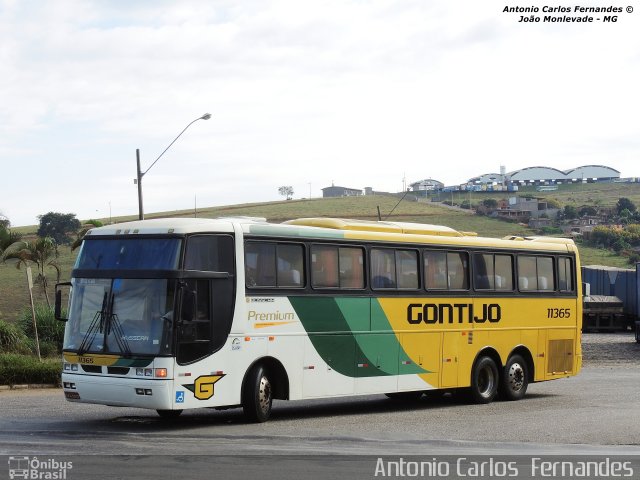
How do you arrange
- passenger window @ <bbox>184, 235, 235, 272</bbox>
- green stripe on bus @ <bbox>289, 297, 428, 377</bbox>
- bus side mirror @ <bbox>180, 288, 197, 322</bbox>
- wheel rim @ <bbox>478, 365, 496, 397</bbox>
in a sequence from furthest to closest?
wheel rim @ <bbox>478, 365, 496, 397</bbox>, green stripe on bus @ <bbox>289, 297, 428, 377</bbox>, passenger window @ <bbox>184, 235, 235, 272</bbox>, bus side mirror @ <bbox>180, 288, 197, 322</bbox>

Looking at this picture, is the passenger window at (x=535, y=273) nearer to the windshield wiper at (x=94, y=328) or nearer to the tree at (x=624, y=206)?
the windshield wiper at (x=94, y=328)

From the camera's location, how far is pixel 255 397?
16.6 m

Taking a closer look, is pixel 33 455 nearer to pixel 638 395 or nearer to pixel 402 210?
pixel 638 395

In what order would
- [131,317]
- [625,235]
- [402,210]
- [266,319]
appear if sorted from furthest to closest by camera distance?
1. [402,210]
2. [625,235]
3. [266,319]
4. [131,317]

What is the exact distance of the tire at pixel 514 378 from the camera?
22328mm

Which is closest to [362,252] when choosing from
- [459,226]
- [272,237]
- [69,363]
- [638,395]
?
[272,237]

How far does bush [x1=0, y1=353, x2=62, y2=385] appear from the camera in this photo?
24.1 metres

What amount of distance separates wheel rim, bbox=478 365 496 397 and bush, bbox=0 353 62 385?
9.80 m

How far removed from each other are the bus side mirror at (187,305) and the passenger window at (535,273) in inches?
366

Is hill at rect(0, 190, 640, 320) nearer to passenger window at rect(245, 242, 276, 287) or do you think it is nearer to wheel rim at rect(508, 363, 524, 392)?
wheel rim at rect(508, 363, 524, 392)

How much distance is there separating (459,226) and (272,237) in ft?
275

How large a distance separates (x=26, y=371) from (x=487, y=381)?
34.6ft

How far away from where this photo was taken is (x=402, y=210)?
11188cm

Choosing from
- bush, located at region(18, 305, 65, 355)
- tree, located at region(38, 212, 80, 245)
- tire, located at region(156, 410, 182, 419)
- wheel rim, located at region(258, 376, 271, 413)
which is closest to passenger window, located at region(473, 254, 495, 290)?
wheel rim, located at region(258, 376, 271, 413)
